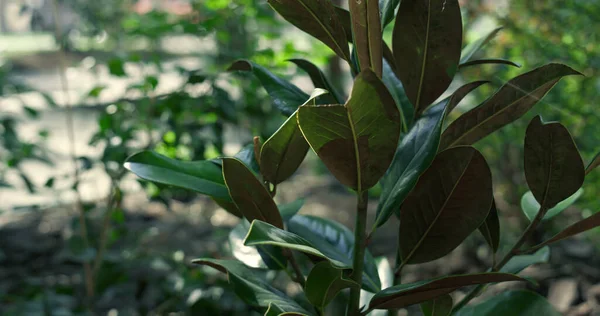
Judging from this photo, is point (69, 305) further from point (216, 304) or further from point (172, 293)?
point (216, 304)

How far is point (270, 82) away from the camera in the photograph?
2.63 feet

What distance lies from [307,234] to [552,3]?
1832 mm

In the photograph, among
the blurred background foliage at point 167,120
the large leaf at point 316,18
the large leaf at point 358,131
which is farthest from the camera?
the blurred background foliage at point 167,120

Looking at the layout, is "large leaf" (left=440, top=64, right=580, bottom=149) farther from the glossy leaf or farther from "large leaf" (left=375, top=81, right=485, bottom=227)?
the glossy leaf

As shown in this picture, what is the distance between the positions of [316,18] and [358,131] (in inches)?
6.4

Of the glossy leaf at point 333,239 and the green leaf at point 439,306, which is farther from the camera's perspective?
the glossy leaf at point 333,239

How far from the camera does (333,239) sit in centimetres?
95

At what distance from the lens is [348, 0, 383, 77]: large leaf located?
0.66 metres

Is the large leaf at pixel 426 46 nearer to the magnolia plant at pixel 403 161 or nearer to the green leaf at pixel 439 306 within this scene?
the magnolia plant at pixel 403 161

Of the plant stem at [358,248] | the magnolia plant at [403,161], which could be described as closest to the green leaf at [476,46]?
the magnolia plant at [403,161]

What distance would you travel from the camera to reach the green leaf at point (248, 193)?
682 millimetres

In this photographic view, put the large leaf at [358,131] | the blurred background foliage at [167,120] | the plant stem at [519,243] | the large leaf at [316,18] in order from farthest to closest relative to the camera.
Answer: the blurred background foliage at [167,120]
the plant stem at [519,243]
the large leaf at [316,18]
the large leaf at [358,131]

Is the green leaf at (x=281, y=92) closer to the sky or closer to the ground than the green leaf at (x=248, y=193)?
closer to the sky

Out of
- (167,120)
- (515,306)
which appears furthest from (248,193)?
(167,120)
